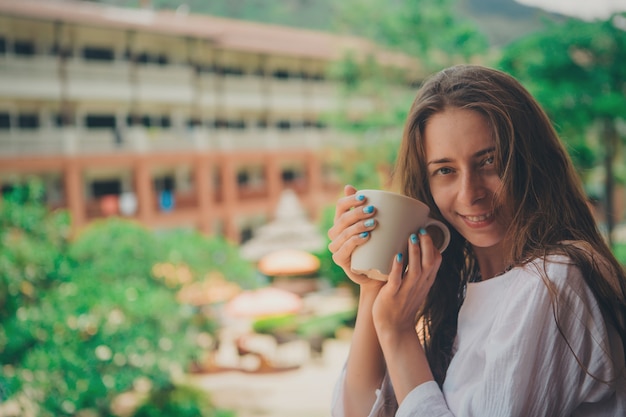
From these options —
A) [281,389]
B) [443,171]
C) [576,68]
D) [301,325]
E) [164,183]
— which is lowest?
[281,389]

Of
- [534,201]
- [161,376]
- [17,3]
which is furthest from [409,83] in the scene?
[534,201]

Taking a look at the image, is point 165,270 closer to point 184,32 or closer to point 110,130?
point 110,130

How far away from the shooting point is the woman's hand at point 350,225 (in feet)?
1.52

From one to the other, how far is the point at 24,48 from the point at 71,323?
3.03 meters

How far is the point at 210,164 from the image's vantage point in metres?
6.21

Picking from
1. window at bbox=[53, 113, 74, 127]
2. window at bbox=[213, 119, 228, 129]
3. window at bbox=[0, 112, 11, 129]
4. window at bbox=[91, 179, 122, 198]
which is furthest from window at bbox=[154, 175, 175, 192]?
window at bbox=[0, 112, 11, 129]

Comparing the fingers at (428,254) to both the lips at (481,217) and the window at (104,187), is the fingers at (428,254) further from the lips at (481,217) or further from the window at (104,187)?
the window at (104,187)

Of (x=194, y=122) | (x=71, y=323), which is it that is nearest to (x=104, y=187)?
(x=194, y=122)

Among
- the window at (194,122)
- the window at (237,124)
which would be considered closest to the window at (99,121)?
the window at (194,122)

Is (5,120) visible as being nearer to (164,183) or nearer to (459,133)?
(164,183)

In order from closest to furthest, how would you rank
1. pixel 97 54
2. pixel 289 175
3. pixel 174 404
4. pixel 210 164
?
pixel 174 404 → pixel 97 54 → pixel 210 164 → pixel 289 175

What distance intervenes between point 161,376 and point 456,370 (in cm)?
254

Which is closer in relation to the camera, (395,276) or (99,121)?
(395,276)

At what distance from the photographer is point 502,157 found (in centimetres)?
45
